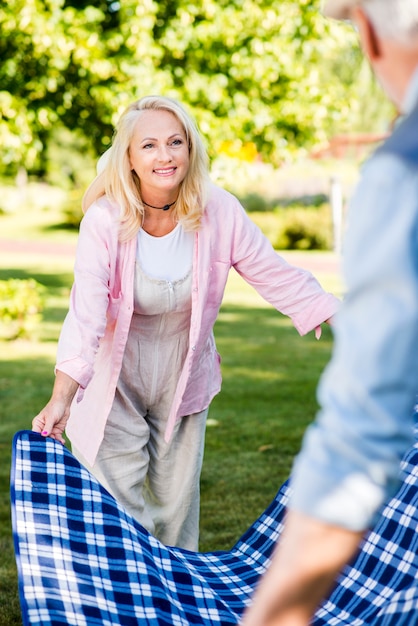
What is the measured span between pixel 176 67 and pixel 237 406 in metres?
4.57

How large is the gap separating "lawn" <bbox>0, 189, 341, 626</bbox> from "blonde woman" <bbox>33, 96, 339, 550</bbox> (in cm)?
86

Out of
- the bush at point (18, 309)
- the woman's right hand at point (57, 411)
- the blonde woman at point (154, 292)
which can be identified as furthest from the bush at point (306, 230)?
the woman's right hand at point (57, 411)

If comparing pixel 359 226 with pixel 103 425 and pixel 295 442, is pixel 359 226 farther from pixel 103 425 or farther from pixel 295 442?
pixel 295 442

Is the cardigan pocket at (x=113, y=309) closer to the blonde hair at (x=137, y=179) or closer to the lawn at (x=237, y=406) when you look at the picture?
the blonde hair at (x=137, y=179)

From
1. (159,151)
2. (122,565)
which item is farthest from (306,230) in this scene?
(122,565)

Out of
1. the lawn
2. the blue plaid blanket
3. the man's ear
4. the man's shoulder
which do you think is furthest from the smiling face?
the man's shoulder

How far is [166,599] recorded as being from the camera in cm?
262

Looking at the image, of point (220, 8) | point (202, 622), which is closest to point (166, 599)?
point (202, 622)

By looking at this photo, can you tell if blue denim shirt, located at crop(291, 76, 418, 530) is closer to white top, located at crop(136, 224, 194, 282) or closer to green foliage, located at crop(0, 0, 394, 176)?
white top, located at crop(136, 224, 194, 282)

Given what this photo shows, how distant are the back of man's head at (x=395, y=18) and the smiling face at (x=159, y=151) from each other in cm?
199

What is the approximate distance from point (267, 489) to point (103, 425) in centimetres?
203

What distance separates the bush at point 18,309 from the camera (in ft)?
33.4

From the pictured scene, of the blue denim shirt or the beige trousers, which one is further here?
the beige trousers

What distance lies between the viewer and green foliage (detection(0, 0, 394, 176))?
31.0 ft
